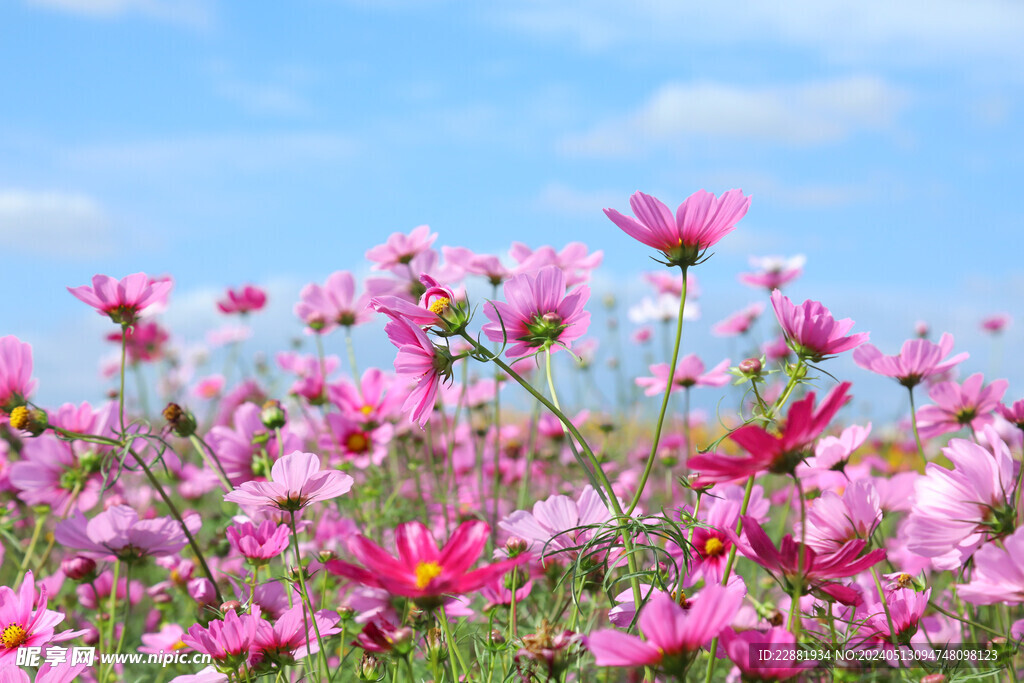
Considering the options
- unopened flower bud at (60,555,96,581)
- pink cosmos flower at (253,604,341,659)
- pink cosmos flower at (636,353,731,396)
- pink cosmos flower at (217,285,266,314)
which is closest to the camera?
pink cosmos flower at (253,604,341,659)

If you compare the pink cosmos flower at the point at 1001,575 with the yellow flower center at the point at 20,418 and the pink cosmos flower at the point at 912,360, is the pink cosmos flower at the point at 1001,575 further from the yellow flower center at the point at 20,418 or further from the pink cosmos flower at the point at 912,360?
the yellow flower center at the point at 20,418

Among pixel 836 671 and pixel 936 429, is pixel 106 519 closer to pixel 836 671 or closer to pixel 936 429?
pixel 836 671

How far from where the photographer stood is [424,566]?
21.4 inches

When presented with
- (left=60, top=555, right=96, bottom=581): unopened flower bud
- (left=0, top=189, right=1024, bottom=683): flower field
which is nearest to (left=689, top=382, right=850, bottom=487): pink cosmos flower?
(left=0, top=189, right=1024, bottom=683): flower field

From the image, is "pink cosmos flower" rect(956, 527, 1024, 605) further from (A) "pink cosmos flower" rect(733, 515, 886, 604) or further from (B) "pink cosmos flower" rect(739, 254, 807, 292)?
(B) "pink cosmos flower" rect(739, 254, 807, 292)

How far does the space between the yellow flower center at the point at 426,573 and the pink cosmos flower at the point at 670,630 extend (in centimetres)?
11

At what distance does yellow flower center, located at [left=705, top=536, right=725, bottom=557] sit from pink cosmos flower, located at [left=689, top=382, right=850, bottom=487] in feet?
1.18

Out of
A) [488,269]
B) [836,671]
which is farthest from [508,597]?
[488,269]

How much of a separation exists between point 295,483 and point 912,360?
0.76 meters

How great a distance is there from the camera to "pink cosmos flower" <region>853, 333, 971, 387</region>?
1.02m

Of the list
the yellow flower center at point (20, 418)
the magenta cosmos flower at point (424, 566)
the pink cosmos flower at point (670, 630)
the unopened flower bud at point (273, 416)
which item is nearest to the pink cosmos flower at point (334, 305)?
the unopened flower bud at point (273, 416)

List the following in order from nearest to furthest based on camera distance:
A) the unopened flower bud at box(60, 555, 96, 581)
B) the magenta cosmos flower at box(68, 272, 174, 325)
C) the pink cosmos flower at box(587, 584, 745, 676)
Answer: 1. the pink cosmos flower at box(587, 584, 745, 676)
2. the magenta cosmos flower at box(68, 272, 174, 325)
3. the unopened flower bud at box(60, 555, 96, 581)

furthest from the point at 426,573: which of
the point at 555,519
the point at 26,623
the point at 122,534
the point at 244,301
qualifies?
the point at 244,301

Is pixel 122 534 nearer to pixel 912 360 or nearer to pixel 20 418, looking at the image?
pixel 20 418
